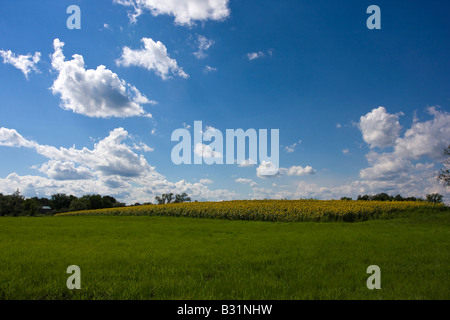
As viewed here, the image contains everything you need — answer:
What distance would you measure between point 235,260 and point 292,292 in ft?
10.0

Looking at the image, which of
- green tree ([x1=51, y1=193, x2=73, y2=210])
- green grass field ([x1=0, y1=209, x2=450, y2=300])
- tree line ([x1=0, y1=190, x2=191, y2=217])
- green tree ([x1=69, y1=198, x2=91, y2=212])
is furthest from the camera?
green tree ([x1=51, y1=193, x2=73, y2=210])

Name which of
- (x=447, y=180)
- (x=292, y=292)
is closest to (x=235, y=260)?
(x=292, y=292)

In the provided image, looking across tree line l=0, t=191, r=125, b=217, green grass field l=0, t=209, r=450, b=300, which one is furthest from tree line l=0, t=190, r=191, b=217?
green grass field l=0, t=209, r=450, b=300

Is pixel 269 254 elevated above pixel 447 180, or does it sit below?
below

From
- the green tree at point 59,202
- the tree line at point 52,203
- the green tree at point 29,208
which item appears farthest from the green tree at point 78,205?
the green tree at point 59,202

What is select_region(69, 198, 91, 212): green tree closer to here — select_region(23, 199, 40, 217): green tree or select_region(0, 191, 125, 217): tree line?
select_region(0, 191, 125, 217): tree line

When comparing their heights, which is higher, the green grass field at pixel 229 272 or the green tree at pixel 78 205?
the green grass field at pixel 229 272

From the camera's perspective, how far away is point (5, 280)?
674 centimetres

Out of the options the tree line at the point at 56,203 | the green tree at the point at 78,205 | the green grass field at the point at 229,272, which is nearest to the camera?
the green grass field at the point at 229,272

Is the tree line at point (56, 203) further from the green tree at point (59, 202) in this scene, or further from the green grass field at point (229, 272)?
the green grass field at point (229, 272)

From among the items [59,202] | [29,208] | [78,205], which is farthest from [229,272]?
[59,202]

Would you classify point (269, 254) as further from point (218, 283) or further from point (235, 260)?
point (218, 283)

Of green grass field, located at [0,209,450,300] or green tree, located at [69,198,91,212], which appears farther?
green tree, located at [69,198,91,212]
